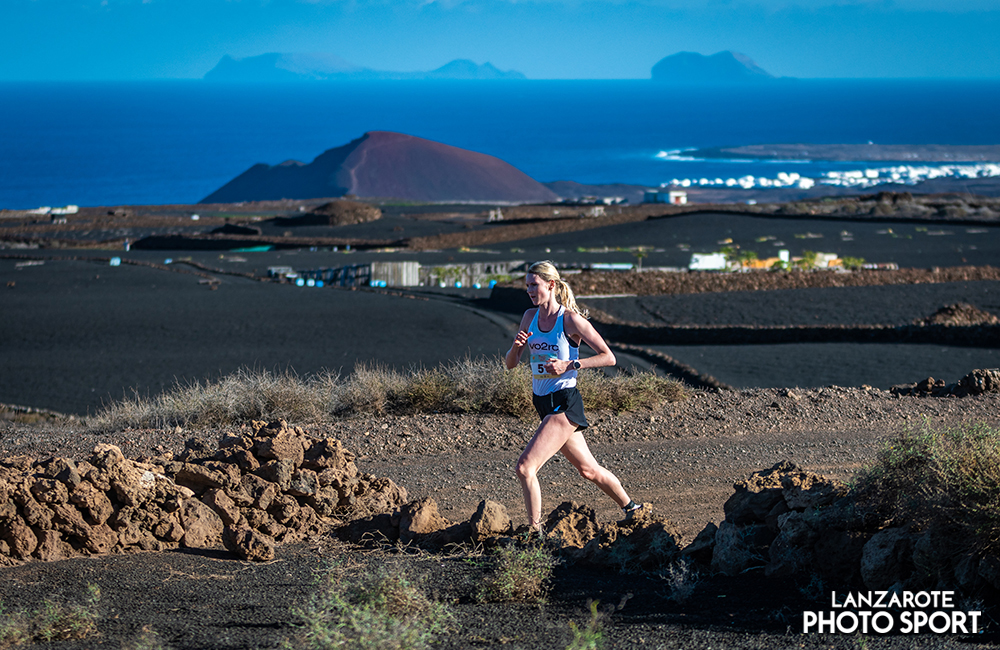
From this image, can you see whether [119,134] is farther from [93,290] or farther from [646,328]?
[646,328]

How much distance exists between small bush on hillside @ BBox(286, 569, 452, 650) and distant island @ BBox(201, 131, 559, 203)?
234ft

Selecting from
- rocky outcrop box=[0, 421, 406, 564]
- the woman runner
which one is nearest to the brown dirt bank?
rocky outcrop box=[0, 421, 406, 564]

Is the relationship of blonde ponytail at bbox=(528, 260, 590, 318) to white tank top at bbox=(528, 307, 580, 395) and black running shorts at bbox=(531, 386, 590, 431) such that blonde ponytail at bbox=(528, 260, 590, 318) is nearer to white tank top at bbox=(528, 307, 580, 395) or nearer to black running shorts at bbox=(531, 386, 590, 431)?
white tank top at bbox=(528, 307, 580, 395)

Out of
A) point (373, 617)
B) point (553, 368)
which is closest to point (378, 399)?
point (553, 368)

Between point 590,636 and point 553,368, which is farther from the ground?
point 553,368

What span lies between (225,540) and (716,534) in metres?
2.96

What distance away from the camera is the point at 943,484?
4.17m

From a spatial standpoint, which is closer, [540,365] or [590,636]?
[590,636]

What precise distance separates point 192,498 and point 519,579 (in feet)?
8.31

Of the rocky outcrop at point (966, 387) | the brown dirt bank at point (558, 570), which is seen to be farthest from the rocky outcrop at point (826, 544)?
the rocky outcrop at point (966, 387)

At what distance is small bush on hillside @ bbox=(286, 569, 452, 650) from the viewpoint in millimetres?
3561

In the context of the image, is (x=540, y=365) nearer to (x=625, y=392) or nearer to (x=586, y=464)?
(x=586, y=464)

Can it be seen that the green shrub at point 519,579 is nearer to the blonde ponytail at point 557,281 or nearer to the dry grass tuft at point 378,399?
the blonde ponytail at point 557,281

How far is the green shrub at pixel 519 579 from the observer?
4.50 metres
